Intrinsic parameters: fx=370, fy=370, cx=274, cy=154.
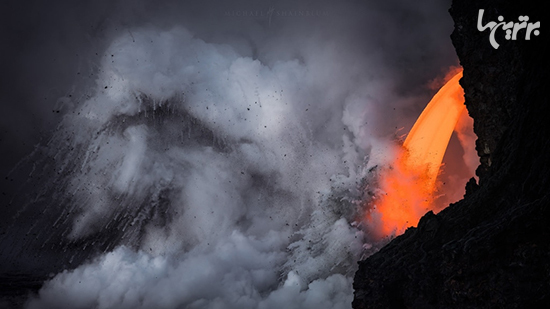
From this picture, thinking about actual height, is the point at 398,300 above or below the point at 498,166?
below

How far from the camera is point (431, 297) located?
27.7 metres

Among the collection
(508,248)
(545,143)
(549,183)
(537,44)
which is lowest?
(508,248)

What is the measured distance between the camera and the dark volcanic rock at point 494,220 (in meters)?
22.2

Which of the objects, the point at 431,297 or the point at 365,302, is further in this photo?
the point at 365,302

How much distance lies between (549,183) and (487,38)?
20320mm

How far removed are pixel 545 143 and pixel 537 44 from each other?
7957 mm

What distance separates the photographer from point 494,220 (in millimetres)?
26328

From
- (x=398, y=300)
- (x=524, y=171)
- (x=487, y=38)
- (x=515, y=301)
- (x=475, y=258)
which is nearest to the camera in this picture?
(x=515, y=301)

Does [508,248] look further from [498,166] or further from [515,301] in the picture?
[498,166]

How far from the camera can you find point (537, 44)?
26.9 meters

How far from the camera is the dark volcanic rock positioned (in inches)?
874

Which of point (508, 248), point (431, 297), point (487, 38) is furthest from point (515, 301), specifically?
point (487, 38)

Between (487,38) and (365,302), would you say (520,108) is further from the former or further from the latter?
(365,302)

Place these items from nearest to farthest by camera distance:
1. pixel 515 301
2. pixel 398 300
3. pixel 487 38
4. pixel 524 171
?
pixel 515 301
pixel 524 171
pixel 398 300
pixel 487 38
